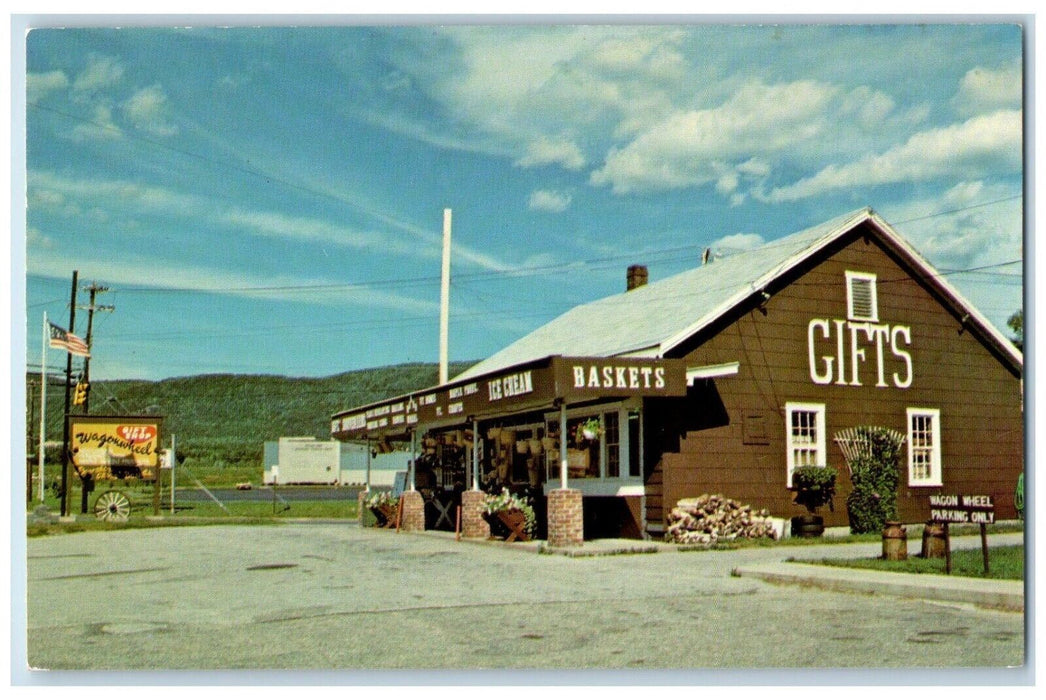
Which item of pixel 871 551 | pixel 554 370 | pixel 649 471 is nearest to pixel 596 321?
pixel 649 471

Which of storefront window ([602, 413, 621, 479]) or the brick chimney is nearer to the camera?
storefront window ([602, 413, 621, 479])

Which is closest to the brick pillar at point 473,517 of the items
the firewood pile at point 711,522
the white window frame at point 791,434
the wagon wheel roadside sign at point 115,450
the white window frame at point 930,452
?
the firewood pile at point 711,522

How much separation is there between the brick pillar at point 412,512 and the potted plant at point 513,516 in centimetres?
610

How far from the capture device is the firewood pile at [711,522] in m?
19.3

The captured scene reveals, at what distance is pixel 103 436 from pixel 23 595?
27600 mm

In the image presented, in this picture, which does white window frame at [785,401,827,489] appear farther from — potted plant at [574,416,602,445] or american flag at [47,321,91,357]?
american flag at [47,321,91,357]

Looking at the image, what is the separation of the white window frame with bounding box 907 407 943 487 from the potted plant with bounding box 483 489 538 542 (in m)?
7.49

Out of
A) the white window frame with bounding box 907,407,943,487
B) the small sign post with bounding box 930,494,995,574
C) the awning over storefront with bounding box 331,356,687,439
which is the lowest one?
the small sign post with bounding box 930,494,995,574

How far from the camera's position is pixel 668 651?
9.19 m

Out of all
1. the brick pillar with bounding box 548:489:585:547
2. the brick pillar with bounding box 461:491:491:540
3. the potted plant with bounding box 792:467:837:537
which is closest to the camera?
the brick pillar with bounding box 548:489:585:547

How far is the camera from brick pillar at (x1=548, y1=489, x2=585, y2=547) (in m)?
18.5

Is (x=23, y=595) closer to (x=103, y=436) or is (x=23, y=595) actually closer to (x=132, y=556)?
(x=132, y=556)

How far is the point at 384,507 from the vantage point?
1119 inches

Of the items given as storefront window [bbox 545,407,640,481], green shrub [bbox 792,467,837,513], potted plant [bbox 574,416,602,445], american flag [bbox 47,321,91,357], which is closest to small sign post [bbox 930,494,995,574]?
green shrub [bbox 792,467,837,513]
